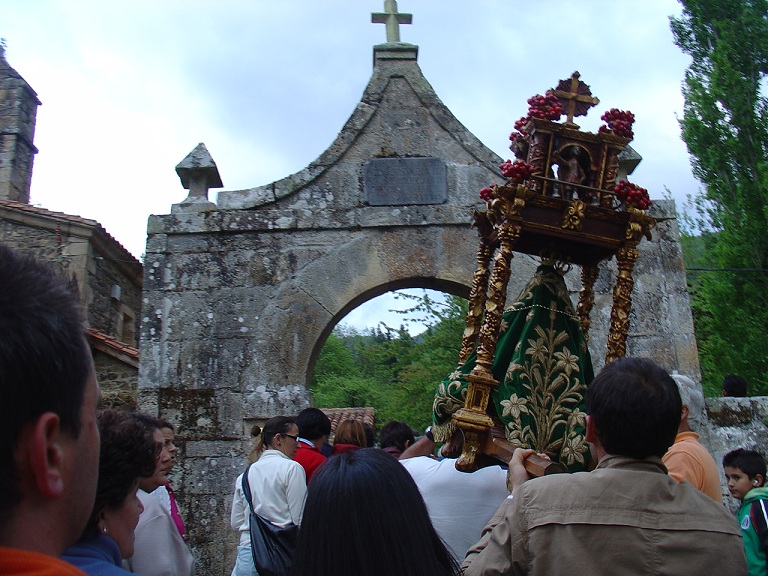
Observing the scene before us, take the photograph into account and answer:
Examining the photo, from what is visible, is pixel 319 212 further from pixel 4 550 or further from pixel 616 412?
pixel 4 550

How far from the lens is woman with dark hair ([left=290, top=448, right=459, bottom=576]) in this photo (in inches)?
63.0

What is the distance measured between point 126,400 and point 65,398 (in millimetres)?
7723

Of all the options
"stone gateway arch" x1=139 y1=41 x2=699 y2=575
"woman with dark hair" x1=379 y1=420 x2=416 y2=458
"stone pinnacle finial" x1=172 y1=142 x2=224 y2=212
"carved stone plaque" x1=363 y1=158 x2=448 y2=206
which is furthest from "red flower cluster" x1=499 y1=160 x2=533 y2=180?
"stone pinnacle finial" x1=172 y1=142 x2=224 y2=212

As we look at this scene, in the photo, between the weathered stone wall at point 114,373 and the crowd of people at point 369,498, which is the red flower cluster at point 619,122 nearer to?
the crowd of people at point 369,498

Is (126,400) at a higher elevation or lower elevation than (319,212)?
lower

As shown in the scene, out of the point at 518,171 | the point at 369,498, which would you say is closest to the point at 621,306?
the point at 518,171

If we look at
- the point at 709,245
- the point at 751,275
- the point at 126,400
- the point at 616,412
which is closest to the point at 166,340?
the point at 126,400

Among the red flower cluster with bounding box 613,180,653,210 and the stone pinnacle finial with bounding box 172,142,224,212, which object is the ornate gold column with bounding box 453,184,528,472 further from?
the stone pinnacle finial with bounding box 172,142,224,212

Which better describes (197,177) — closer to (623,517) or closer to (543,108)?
(543,108)

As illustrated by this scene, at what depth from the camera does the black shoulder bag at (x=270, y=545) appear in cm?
382

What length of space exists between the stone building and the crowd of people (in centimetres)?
628

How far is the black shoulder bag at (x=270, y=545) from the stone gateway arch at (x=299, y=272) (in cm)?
224

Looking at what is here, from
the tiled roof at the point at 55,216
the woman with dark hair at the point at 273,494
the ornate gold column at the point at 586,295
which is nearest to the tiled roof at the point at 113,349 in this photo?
the tiled roof at the point at 55,216

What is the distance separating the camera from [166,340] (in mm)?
6438
